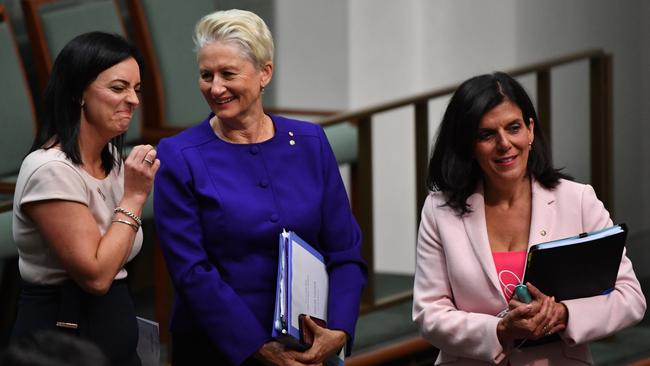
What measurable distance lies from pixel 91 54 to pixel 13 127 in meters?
2.02

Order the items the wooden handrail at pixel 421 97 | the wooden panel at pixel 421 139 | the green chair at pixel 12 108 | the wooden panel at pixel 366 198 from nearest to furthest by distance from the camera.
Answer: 1. the green chair at pixel 12 108
2. the wooden handrail at pixel 421 97
3. the wooden panel at pixel 366 198
4. the wooden panel at pixel 421 139

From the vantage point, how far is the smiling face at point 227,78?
2.97 m

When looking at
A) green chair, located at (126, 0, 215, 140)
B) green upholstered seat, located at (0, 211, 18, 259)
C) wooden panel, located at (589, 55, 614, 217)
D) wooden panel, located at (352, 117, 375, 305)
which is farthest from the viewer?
wooden panel, located at (589, 55, 614, 217)

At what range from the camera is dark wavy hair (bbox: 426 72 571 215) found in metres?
3.05

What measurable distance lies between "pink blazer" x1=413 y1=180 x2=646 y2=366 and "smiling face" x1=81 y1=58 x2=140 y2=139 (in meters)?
0.77

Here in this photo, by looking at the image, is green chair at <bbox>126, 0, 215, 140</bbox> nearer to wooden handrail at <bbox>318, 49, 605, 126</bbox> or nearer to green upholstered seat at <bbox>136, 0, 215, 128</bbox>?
green upholstered seat at <bbox>136, 0, 215, 128</bbox>

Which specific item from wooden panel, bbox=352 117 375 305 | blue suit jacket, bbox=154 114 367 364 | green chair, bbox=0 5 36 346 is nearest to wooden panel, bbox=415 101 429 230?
wooden panel, bbox=352 117 375 305

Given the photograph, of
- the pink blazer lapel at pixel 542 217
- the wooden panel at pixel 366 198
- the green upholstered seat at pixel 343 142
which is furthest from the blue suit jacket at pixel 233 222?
the green upholstered seat at pixel 343 142

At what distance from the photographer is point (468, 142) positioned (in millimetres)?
3064

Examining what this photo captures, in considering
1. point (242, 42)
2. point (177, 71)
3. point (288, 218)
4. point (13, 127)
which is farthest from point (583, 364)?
point (177, 71)

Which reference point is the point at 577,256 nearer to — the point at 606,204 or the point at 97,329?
the point at 97,329


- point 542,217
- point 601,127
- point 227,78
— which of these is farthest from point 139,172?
point 601,127

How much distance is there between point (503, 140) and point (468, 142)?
90 millimetres

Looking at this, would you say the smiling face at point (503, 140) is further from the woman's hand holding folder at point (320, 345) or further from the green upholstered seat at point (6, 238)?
the green upholstered seat at point (6, 238)
